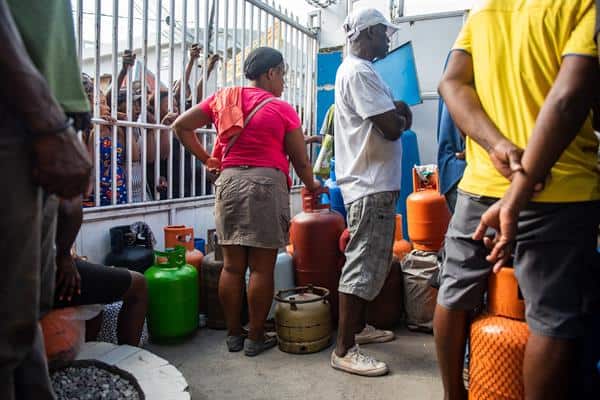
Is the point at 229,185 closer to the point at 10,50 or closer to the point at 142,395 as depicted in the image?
the point at 142,395

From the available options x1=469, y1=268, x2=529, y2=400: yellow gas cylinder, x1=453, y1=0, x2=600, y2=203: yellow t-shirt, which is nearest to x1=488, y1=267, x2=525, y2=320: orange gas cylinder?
x1=469, y1=268, x2=529, y2=400: yellow gas cylinder

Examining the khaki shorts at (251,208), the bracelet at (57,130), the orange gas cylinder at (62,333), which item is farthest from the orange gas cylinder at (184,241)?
the bracelet at (57,130)

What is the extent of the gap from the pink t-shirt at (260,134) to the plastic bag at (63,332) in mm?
1242

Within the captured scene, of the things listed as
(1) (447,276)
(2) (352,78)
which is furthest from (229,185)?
(1) (447,276)

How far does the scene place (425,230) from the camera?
3.42 meters

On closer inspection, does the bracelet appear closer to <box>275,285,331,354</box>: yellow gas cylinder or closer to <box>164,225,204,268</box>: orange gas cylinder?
<box>275,285,331,354</box>: yellow gas cylinder

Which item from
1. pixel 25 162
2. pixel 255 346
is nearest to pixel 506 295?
pixel 25 162

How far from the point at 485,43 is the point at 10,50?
4.59 ft

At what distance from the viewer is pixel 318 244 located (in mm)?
3432

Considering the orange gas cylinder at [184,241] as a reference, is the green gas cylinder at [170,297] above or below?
below

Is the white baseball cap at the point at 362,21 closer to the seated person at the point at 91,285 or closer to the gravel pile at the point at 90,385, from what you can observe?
the seated person at the point at 91,285

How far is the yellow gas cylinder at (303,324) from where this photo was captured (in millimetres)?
2990

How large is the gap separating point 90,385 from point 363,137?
5.97ft

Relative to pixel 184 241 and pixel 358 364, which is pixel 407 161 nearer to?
pixel 184 241
